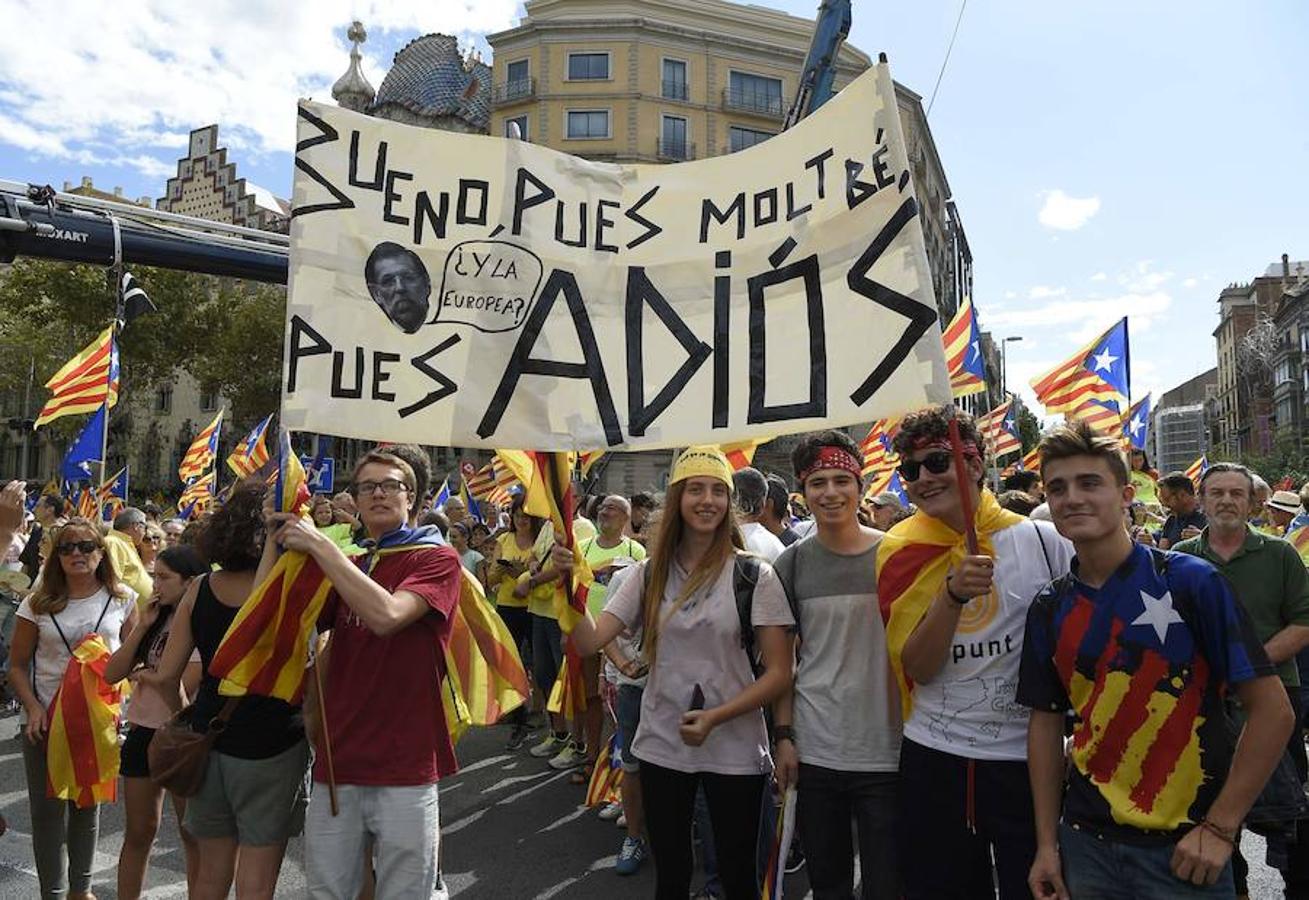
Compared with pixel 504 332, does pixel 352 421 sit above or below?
below

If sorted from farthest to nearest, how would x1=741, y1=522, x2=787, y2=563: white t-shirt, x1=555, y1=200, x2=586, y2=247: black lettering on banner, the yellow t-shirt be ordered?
the yellow t-shirt
x1=741, y1=522, x2=787, y2=563: white t-shirt
x1=555, y1=200, x2=586, y2=247: black lettering on banner

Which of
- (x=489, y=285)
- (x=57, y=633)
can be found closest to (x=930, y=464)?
(x=489, y=285)

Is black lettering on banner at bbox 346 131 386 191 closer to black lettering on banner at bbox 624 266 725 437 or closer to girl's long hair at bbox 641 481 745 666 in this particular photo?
black lettering on banner at bbox 624 266 725 437

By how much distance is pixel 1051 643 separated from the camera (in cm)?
255

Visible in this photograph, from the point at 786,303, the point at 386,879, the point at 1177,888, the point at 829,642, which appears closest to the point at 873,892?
the point at 829,642

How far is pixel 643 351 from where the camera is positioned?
3.13m

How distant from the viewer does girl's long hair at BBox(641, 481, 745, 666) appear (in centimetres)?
334

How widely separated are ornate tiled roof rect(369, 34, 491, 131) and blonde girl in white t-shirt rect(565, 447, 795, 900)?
4829cm

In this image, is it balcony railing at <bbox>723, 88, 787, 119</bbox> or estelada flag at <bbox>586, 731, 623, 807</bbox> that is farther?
balcony railing at <bbox>723, 88, 787, 119</bbox>

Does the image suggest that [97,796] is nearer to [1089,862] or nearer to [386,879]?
[386,879]

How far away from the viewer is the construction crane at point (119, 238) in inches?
471

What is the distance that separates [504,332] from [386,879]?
5.70ft

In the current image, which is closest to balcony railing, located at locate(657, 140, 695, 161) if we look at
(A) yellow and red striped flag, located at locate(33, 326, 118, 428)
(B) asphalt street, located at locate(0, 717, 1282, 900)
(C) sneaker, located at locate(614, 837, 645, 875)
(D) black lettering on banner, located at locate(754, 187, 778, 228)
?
(A) yellow and red striped flag, located at locate(33, 326, 118, 428)

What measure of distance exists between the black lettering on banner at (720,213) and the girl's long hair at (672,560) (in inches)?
35.4
